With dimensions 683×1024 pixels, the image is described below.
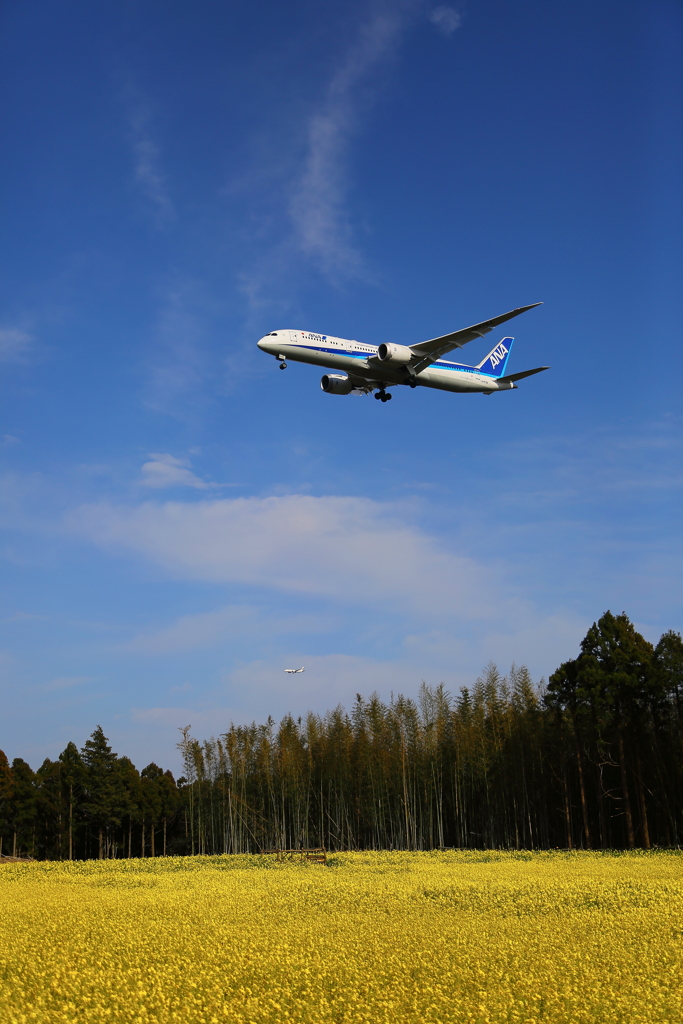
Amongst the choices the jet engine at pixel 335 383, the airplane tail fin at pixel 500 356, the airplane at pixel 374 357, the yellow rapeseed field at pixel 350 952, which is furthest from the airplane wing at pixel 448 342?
the yellow rapeseed field at pixel 350 952

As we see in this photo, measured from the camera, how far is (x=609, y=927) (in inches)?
511

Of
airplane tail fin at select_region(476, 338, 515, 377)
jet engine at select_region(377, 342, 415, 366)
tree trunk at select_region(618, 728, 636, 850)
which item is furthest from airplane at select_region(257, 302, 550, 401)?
tree trunk at select_region(618, 728, 636, 850)

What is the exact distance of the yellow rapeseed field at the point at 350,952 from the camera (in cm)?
812

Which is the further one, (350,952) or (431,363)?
(431,363)

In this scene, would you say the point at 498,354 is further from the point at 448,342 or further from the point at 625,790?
the point at 625,790

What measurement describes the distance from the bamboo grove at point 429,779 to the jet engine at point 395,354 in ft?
54.5

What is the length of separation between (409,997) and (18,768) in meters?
53.4

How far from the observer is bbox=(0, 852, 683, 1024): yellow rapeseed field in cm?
812

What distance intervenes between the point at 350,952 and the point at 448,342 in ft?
72.3

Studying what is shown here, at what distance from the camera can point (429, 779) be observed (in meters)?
45.9

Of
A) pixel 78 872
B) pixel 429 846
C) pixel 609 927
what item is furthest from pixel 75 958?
pixel 429 846

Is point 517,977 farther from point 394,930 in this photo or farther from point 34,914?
point 34,914

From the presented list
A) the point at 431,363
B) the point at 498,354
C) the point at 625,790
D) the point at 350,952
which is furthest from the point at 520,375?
the point at 350,952

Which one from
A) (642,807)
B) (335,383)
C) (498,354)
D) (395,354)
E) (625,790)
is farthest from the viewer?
(498,354)
